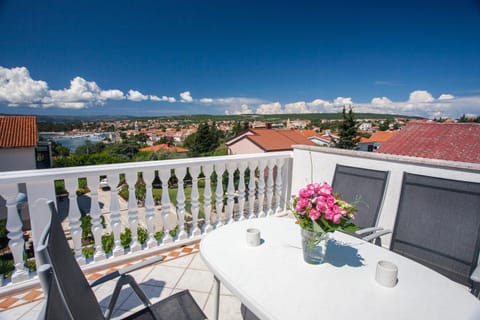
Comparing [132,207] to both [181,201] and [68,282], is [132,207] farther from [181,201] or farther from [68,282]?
[68,282]

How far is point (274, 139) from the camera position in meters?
21.1

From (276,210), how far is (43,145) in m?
21.0

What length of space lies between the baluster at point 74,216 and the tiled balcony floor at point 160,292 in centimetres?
30

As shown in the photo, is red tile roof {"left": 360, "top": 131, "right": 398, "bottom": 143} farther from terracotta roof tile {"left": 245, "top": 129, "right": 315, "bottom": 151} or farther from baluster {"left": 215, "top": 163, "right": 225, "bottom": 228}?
baluster {"left": 215, "top": 163, "right": 225, "bottom": 228}

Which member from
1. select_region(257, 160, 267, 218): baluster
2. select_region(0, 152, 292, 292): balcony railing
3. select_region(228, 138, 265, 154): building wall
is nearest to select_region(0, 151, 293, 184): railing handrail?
select_region(0, 152, 292, 292): balcony railing

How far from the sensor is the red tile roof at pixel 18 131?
525 inches

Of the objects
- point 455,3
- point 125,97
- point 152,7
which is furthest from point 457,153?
point 125,97

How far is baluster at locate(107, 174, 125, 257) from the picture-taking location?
7.37ft

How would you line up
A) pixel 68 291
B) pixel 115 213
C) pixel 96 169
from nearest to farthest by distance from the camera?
Answer: pixel 68 291 < pixel 96 169 < pixel 115 213

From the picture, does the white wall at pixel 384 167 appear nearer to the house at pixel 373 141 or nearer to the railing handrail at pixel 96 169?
the railing handrail at pixel 96 169

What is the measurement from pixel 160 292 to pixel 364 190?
2.12m

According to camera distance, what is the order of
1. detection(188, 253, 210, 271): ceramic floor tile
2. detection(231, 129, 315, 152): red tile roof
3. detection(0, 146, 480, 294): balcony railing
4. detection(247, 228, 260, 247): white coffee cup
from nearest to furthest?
detection(247, 228, 260, 247): white coffee cup → detection(0, 146, 480, 294): balcony railing → detection(188, 253, 210, 271): ceramic floor tile → detection(231, 129, 315, 152): red tile roof

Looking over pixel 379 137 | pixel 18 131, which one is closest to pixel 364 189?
pixel 18 131

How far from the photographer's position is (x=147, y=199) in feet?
8.17
